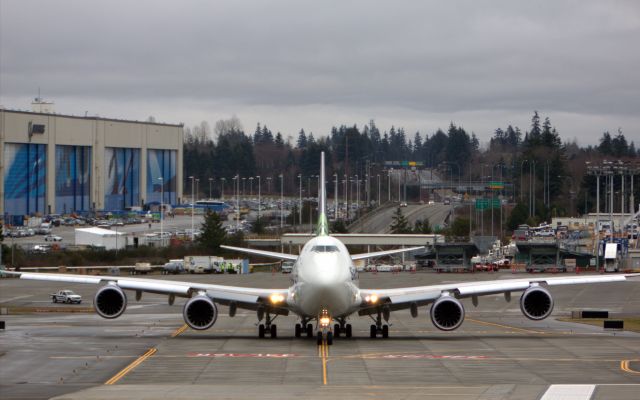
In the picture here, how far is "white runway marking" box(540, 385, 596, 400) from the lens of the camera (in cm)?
3262

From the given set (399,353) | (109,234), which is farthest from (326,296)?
(109,234)

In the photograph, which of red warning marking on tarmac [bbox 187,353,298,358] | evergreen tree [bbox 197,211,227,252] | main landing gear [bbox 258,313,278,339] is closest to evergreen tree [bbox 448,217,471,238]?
evergreen tree [bbox 197,211,227,252]

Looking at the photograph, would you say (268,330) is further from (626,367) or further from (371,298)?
(626,367)

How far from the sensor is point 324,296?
46688mm

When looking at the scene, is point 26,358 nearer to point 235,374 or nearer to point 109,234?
point 235,374

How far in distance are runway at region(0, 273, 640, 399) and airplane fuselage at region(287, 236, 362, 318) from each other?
175cm

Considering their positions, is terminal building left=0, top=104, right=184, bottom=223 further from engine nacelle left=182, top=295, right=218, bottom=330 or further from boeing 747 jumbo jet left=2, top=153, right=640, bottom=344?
engine nacelle left=182, top=295, right=218, bottom=330

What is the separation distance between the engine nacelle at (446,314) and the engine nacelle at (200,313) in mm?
9613

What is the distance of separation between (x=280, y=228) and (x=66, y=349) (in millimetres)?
132765

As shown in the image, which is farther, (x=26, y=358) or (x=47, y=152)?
(x=47, y=152)

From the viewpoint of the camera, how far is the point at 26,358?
143 ft

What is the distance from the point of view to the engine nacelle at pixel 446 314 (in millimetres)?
49562

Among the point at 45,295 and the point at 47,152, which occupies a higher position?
the point at 47,152

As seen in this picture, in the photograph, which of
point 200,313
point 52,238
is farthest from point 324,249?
point 52,238
